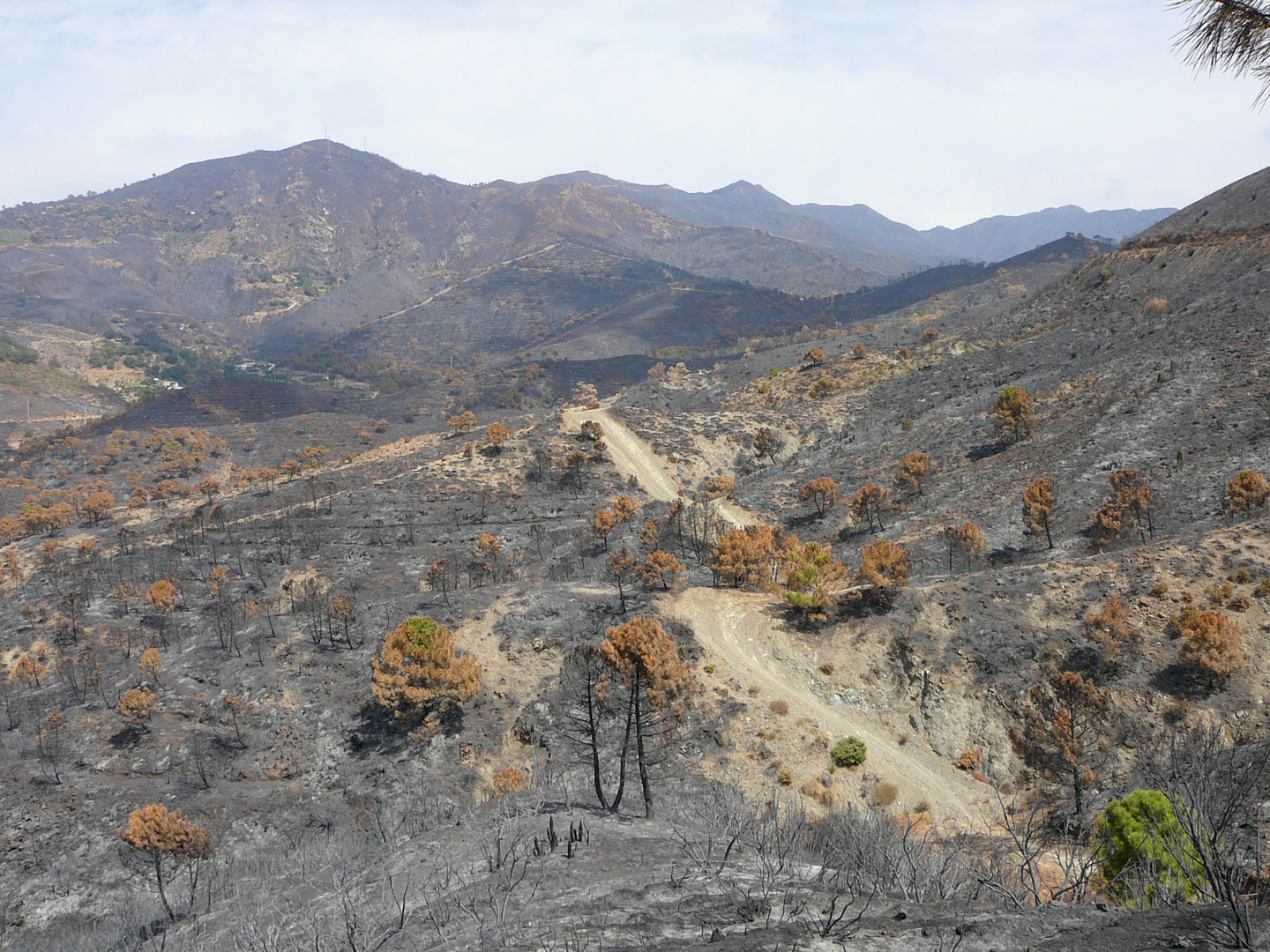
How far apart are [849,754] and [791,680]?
18.9 feet

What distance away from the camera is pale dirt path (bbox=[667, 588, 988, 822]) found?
1156 inches

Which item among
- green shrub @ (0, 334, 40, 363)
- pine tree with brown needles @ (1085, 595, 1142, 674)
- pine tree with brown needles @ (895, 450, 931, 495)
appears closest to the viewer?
pine tree with brown needles @ (1085, 595, 1142, 674)

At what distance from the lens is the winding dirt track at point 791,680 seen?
29.4 metres

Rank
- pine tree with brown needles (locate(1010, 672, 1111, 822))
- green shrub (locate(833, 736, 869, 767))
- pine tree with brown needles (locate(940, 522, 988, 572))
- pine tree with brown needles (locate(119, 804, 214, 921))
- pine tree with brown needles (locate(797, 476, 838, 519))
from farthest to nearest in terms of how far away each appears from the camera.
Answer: pine tree with brown needles (locate(797, 476, 838, 519))
pine tree with brown needles (locate(940, 522, 988, 572))
green shrub (locate(833, 736, 869, 767))
pine tree with brown needles (locate(1010, 672, 1111, 822))
pine tree with brown needles (locate(119, 804, 214, 921))

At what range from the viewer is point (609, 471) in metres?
79.4

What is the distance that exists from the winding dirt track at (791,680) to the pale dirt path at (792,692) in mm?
39

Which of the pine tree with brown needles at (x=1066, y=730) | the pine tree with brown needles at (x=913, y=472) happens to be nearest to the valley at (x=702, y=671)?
the pine tree with brown needles at (x=1066, y=730)

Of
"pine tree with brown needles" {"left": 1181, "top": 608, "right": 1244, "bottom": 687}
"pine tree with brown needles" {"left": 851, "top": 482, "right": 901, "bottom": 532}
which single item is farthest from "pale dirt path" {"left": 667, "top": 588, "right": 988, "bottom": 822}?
"pine tree with brown needles" {"left": 851, "top": 482, "right": 901, "bottom": 532}

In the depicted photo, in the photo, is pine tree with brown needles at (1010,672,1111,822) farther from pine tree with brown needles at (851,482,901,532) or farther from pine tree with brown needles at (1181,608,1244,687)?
pine tree with brown needles at (851,482,901,532)

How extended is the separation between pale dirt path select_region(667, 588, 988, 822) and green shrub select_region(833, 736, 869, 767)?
0.44 metres

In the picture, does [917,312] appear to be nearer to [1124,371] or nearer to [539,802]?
[1124,371]

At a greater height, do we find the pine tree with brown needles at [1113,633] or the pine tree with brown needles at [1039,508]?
the pine tree with brown needles at [1039,508]

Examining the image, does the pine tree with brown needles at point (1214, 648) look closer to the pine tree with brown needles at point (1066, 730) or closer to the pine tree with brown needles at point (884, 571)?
the pine tree with brown needles at point (1066, 730)

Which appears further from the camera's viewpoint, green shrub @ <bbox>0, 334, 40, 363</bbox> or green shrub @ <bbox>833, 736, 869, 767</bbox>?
green shrub @ <bbox>0, 334, 40, 363</bbox>
